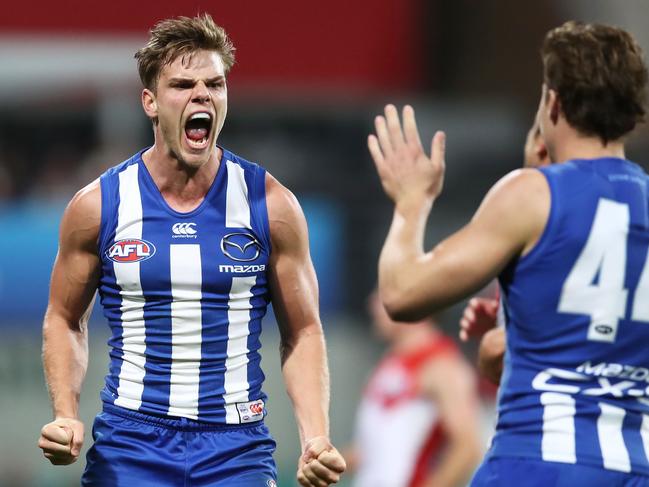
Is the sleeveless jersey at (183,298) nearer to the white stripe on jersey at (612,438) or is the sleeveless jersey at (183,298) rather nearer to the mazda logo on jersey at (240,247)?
the mazda logo on jersey at (240,247)

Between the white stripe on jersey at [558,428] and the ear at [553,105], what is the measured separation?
2.58 ft

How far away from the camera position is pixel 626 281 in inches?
148

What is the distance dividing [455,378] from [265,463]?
127 inches

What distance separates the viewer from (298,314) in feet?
15.4

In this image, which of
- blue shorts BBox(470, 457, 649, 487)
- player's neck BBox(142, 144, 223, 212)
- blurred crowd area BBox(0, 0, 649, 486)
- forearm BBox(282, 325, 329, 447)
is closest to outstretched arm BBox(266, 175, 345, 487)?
forearm BBox(282, 325, 329, 447)

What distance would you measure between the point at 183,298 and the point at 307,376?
1.71ft

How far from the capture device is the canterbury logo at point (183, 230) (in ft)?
14.8

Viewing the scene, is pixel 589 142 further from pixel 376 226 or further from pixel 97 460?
pixel 376 226

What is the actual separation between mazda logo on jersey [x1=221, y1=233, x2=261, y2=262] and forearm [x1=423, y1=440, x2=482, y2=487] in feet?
10.5

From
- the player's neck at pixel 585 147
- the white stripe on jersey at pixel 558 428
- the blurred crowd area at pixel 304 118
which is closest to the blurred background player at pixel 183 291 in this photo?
the white stripe on jersey at pixel 558 428

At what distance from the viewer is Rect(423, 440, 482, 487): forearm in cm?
740

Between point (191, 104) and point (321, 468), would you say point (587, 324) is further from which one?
point (191, 104)

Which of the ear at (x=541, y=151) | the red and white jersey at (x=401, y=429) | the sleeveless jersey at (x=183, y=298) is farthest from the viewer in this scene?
the red and white jersey at (x=401, y=429)

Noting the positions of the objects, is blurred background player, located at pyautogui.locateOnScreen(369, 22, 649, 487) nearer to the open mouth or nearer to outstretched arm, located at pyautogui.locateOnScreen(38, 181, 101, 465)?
the open mouth
